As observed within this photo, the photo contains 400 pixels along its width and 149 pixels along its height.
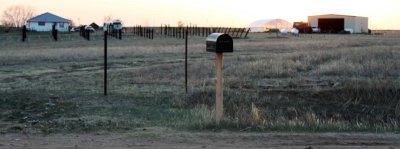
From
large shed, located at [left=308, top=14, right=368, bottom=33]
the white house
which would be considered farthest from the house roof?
large shed, located at [left=308, top=14, right=368, bottom=33]

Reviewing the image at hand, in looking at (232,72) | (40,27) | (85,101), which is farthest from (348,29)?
(85,101)

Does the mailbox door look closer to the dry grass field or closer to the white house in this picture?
the dry grass field

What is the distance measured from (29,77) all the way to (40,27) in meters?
92.7

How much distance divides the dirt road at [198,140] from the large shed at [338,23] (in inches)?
4629

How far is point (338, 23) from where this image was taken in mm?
127438

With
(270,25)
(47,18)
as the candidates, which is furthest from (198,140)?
(270,25)

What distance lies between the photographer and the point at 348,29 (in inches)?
4852

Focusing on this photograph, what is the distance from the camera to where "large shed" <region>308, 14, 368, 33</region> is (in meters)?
125

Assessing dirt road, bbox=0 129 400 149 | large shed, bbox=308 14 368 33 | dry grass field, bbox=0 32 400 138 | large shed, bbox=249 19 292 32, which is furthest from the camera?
large shed, bbox=249 19 292 32

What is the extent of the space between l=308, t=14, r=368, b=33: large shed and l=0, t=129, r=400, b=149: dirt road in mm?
117583

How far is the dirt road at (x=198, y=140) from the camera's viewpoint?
7.32 m

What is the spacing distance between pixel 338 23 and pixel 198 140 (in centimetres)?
12377

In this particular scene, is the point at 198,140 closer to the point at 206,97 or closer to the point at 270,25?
the point at 206,97

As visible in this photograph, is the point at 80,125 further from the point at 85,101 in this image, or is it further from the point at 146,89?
the point at 146,89
